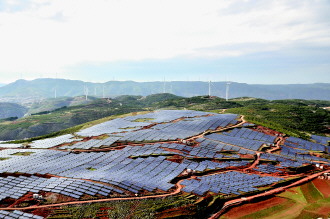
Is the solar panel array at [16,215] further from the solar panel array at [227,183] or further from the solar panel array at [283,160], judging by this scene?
the solar panel array at [283,160]

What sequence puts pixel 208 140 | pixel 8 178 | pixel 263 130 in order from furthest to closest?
pixel 263 130, pixel 208 140, pixel 8 178

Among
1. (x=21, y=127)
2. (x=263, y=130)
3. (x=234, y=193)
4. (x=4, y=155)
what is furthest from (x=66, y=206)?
(x=21, y=127)

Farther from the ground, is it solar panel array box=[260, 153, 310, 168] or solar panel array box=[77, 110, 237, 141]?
solar panel array box=[77, 110, 237, 141]

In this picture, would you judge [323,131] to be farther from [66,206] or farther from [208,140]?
[66,206]

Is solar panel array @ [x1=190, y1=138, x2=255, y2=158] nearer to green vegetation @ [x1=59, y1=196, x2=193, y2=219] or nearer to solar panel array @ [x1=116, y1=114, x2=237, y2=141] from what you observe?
solar panel array @ [x1=116, y1=114, x2=237, y2=141]

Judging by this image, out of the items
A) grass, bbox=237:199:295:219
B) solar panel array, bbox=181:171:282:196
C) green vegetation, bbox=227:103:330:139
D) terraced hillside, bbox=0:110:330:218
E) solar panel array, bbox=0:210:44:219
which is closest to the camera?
solar panel array, bbox=0:210:44:219

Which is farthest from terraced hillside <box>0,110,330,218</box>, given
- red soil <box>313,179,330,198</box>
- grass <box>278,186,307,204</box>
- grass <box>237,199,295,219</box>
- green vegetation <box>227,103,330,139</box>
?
green vegetation <box>227,103,330,139</box>

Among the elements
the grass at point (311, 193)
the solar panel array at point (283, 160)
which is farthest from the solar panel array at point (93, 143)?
the grass at point (311, 193)
